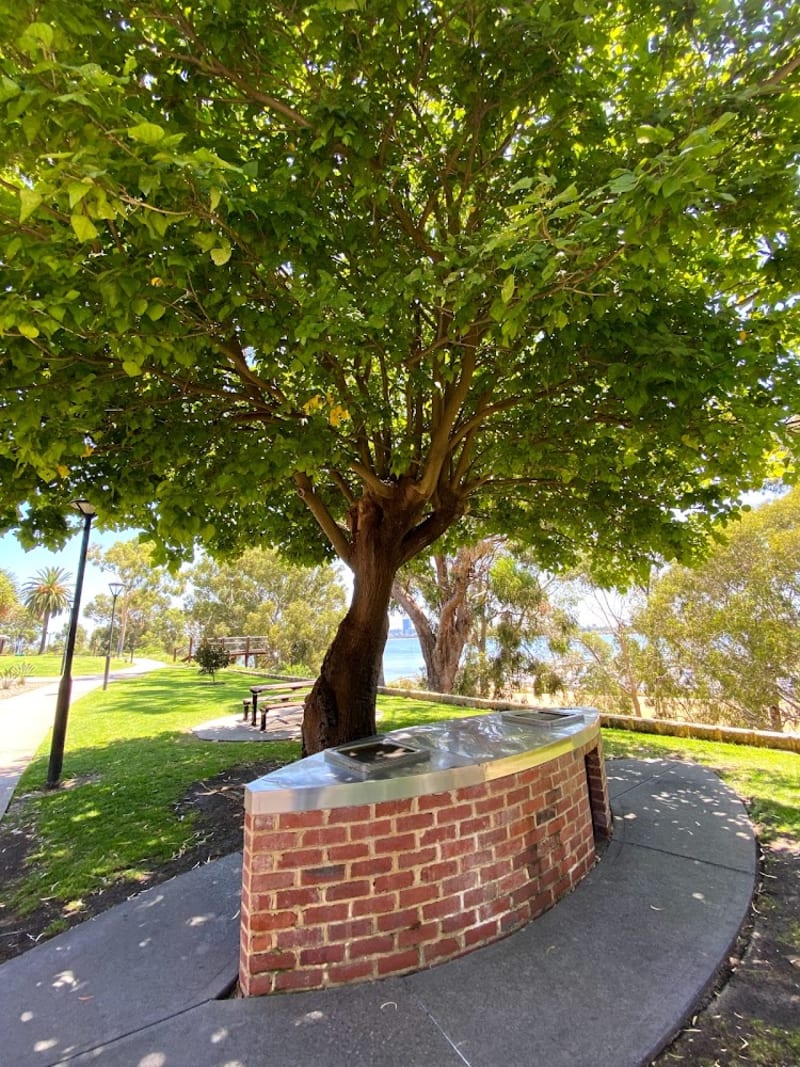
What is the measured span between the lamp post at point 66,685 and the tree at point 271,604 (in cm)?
2225

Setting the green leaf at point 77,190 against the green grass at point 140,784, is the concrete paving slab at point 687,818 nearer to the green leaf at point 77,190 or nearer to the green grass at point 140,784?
the green grass at point 140,784

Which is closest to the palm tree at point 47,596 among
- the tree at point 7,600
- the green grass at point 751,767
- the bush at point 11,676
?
the tree at point 7,600

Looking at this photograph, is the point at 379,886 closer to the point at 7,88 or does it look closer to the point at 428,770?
the point at 428,770

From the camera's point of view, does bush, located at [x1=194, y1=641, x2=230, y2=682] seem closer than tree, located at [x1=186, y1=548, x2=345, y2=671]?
Yes

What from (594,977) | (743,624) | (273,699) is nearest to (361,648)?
A: (594,977)

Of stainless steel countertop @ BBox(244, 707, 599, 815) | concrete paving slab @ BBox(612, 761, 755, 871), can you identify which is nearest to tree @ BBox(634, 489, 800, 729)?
concrete paving slab @ BBox(612, 761, 755, 871)

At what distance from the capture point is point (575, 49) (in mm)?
3482

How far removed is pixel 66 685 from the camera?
6.20 metres

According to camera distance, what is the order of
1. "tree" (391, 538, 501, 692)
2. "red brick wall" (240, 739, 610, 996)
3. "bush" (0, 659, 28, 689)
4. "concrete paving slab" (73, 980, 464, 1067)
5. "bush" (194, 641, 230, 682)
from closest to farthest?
1. "concrete paving slab" (73, 980, 464, 1067)
2. "red brick wall" (240, 739, 610, 996)
3. "tree" (391, 538, 501, 692)
4. "bush" (0, 659, 28, 689)
5. "bush" (194, 641, 230, 682)

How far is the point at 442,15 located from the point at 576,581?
14.5 m

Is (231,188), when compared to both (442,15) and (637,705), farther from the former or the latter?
(637,705)

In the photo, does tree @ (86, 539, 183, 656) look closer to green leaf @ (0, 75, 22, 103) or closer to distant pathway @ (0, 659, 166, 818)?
distant pathway @ (0, 659, 166, 818)

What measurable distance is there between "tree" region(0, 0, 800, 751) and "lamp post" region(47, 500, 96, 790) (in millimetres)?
827

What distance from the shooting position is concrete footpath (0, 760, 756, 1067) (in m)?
1.96
